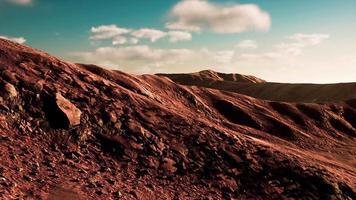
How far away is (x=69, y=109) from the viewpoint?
21375mm

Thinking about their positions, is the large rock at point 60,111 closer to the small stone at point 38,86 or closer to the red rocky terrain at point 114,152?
the red rocky terrain at point 114,152

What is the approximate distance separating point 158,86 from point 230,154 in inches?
680

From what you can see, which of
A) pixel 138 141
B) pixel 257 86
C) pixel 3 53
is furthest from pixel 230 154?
pixel 257 86

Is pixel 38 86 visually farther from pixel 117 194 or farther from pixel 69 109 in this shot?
pixel 117 194

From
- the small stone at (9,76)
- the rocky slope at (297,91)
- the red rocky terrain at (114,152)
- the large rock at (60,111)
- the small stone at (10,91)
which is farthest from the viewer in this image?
the rocky slope at (297,91)

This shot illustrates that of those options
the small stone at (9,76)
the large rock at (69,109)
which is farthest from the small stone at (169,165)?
the small stone at (9,76)

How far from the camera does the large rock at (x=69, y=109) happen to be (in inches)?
818

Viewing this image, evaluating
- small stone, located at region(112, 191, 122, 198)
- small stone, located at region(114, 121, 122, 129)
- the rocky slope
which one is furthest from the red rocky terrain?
the rocky slope

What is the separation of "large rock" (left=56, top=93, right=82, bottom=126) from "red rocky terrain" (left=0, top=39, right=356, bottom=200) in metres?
0.06

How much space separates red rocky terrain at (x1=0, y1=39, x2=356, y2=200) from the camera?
16641 mm

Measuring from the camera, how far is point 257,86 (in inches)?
5098

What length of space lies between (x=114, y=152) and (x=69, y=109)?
3.84 metres

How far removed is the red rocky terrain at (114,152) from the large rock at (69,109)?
0.20 ft

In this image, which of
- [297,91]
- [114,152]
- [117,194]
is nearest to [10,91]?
[114,152]
